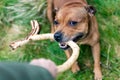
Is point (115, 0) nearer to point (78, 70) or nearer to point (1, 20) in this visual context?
point (78, 70)

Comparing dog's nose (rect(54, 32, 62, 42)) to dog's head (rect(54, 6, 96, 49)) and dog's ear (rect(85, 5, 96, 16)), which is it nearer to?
dog's head (rect(54, 6, 96, 49))

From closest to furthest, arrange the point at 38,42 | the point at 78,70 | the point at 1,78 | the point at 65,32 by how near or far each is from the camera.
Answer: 1. the point at 1,78
2. the point at 65,32
3. the point at 78,70
4. the point at 38,42

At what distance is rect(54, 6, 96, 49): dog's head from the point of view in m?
3.54

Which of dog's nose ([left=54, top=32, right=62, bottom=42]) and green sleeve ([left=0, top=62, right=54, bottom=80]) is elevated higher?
green sleeve ([left=0, top=62, right=54, bottom=80])

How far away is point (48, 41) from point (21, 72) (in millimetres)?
2707

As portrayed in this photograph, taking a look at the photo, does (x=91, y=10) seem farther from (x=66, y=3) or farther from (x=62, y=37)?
(x=62, y=37)

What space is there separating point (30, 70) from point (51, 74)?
0.16 m

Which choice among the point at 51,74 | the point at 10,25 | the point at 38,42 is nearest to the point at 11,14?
the point at 10,25

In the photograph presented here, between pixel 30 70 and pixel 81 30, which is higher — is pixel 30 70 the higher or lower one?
the higher one

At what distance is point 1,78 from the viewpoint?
142 cm

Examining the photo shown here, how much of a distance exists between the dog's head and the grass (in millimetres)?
433

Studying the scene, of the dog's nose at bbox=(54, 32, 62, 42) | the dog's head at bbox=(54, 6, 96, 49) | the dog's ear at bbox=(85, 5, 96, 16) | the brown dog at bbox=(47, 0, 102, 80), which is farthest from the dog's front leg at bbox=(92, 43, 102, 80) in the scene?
the dog's nose at bbox=(54, 32, 62, 42)

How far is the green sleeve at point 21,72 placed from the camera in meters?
1.43

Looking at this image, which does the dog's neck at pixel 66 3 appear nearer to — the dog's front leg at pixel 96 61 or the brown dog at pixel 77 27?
the brown dog at pixel 77 27
